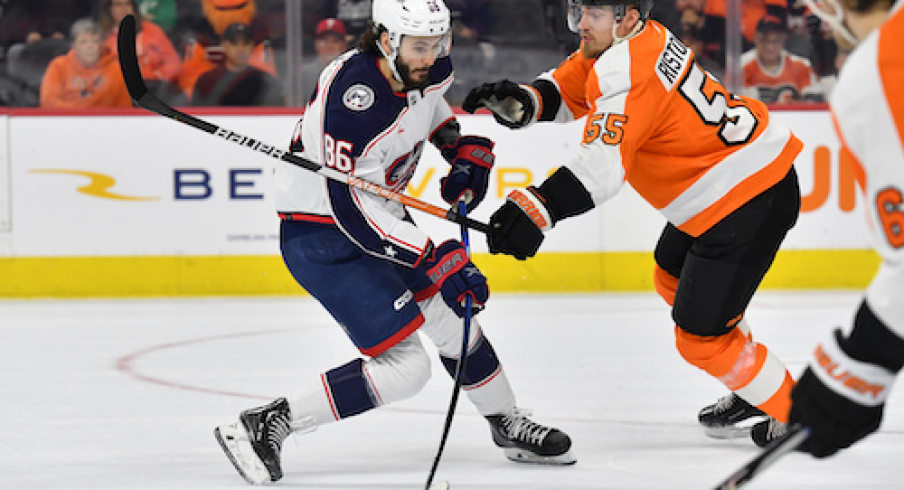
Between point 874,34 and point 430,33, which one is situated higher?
point 874,34

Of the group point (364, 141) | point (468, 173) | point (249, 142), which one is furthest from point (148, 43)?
point (364, 141)

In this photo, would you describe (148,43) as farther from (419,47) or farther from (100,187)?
(419,47)

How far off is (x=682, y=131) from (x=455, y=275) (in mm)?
558

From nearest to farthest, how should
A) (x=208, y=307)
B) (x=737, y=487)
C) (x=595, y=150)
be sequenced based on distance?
(x=737, y=487)
(x=595, y=150)
(x=208, y=307)

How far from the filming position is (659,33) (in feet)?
9.20

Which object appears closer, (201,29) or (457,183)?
(457,183)

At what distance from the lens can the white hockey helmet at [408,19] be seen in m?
2.71

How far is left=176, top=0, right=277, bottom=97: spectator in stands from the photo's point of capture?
6457 mm

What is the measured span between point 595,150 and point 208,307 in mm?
3570

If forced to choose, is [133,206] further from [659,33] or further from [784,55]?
[659,33]

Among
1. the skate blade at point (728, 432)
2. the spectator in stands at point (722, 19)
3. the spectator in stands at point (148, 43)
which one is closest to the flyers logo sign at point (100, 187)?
the spectator in stands at point (148, 43)

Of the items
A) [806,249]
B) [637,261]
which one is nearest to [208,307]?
[637,261]

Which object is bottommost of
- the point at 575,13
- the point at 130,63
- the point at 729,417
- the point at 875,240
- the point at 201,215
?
the point at 201,215

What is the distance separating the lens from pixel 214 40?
6477 mm
